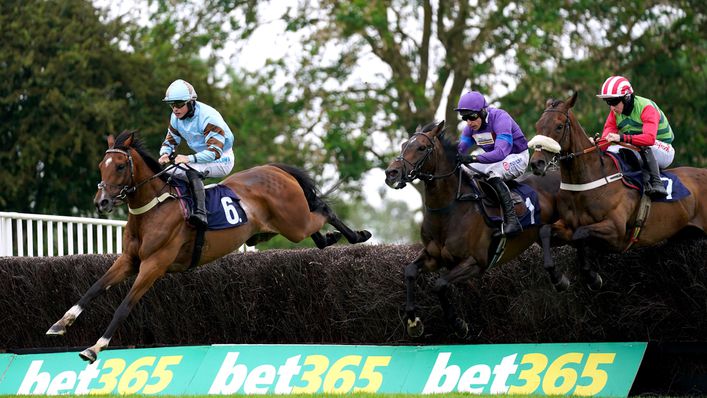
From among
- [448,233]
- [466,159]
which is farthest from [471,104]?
[448,233]

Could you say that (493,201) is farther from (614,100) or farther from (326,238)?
(326,238)

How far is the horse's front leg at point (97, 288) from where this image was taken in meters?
9.56

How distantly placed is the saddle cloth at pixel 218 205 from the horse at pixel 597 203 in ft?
9.48

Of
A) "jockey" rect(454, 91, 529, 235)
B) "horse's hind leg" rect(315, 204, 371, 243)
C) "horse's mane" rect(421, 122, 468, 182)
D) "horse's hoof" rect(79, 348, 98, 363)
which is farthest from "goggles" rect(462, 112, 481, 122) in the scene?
"horse's hoof" rect(79, 348, 98, 363)

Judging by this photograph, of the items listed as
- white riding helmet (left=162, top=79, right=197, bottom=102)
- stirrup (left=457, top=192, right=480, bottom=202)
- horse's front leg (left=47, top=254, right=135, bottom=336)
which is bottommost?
horse's front leg (left=47, top=254, right=135, bottom=336)

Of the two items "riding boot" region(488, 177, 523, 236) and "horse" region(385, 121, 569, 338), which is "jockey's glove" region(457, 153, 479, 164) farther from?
"riding boot" region(488, 177, 523, 236)

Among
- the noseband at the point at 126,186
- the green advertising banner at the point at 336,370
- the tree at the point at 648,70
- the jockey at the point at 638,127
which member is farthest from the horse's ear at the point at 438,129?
the tree at the point at 648,70

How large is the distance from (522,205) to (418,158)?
1.18 metres

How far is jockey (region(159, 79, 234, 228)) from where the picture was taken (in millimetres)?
10367

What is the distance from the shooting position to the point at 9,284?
525 inches

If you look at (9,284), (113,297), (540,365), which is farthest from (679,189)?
(9,284)

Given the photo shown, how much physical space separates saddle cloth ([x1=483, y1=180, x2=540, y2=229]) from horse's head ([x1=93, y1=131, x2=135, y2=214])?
3121mm

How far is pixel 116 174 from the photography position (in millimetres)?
9859

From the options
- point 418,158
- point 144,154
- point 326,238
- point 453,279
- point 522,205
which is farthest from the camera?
point 326,238
